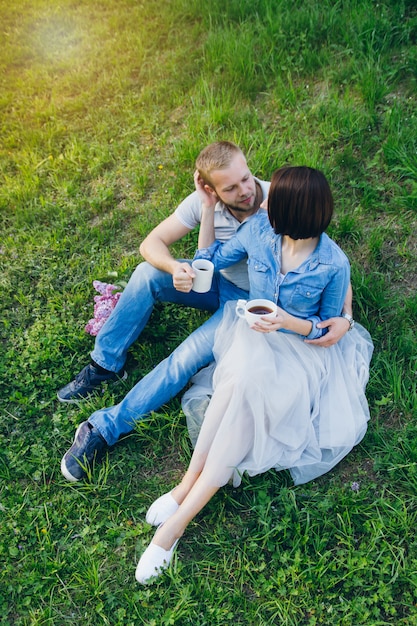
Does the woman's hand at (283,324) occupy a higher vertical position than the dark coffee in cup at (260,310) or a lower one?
lower

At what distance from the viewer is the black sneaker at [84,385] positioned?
13.7ft

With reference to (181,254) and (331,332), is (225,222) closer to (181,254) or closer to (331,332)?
(181,254)

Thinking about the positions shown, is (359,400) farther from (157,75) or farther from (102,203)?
(157,75)

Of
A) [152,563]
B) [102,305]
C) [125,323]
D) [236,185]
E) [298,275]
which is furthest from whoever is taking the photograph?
[102,305]

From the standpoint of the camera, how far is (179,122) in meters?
5.84

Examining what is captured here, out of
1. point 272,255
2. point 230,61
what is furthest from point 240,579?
point 230,61

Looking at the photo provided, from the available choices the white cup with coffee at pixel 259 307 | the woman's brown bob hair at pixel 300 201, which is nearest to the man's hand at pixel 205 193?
the woman's brown bob hair at pixel 300 201

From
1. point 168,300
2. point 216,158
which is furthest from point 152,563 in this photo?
point 216,158

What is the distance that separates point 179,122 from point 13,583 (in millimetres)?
4220

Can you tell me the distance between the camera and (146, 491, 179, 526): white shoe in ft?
11.5

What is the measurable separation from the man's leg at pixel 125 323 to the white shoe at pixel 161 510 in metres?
1.00

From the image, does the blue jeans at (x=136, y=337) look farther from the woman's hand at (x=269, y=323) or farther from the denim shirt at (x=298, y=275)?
the woman's hand at (x=269, y=323)

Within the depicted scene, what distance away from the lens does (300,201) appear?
318 centimetres

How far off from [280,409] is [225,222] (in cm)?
135
